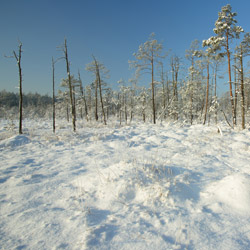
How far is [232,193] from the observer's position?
2363 millimetres

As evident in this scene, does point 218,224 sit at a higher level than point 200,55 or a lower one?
lower

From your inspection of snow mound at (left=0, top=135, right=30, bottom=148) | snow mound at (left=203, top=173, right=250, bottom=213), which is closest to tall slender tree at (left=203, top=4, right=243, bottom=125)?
snow mound at (left=203, top=173, right=250, bottom=213)

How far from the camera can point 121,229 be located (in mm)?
1826

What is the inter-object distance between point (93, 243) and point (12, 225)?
1.30 metres

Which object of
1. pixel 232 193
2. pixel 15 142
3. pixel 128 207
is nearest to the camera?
pixel 128 207

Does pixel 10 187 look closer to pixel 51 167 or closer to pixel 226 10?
pixel 51 167

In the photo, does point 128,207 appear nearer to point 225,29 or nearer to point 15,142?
point 15,142

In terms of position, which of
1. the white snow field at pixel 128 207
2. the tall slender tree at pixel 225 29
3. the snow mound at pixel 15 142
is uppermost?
the tall slender tree at pixel 225 29

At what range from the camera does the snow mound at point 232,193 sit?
2.19m

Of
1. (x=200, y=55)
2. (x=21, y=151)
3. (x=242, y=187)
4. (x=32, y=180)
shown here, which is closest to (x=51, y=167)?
(x=32, y=180)

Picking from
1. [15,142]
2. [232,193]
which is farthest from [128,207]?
[15,142]

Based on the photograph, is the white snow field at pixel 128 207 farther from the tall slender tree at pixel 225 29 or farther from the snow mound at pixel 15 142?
the tall slender tree at pixel 225 29

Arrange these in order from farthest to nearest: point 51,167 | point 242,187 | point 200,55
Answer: point 200,55, point 51,167, point 242,187

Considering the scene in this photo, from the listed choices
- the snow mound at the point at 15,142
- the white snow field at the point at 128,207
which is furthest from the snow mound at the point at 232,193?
the snow mound at the point at 15,142
